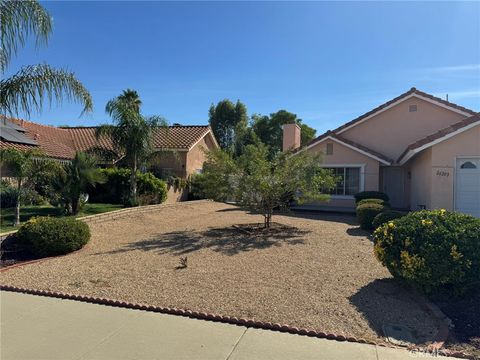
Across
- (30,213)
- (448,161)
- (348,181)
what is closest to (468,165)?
(448,161)

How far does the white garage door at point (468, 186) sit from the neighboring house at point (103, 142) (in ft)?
39.0

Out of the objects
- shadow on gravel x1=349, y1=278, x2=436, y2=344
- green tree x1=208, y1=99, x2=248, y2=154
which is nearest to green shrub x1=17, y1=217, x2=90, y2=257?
shadow on gravel x1=349, y1=278, x2=436, y2=344

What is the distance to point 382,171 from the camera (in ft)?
69.1

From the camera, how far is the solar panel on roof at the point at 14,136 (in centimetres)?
1812

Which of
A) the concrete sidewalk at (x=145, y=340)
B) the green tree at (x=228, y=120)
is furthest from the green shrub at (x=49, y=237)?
the green tree at (x=228, y=120)

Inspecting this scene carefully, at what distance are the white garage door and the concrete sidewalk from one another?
37.7 ft

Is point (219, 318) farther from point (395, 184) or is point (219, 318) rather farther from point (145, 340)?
point (395, 184)

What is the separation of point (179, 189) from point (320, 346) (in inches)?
765

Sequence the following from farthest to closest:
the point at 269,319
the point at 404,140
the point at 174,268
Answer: the point at 404,140 < the point at 174,268 < the point at 269,319

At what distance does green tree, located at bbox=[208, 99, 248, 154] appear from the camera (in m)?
43.3

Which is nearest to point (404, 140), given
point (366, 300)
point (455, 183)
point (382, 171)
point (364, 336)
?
point (382, 171)

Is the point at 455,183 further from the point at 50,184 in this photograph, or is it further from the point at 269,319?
the point at 50,184

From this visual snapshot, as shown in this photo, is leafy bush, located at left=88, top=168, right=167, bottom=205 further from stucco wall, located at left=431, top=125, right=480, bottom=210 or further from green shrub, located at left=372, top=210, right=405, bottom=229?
stucco wall, located at left=431, top=125, right=480, bottom=210

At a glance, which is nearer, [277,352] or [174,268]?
[277,352]
